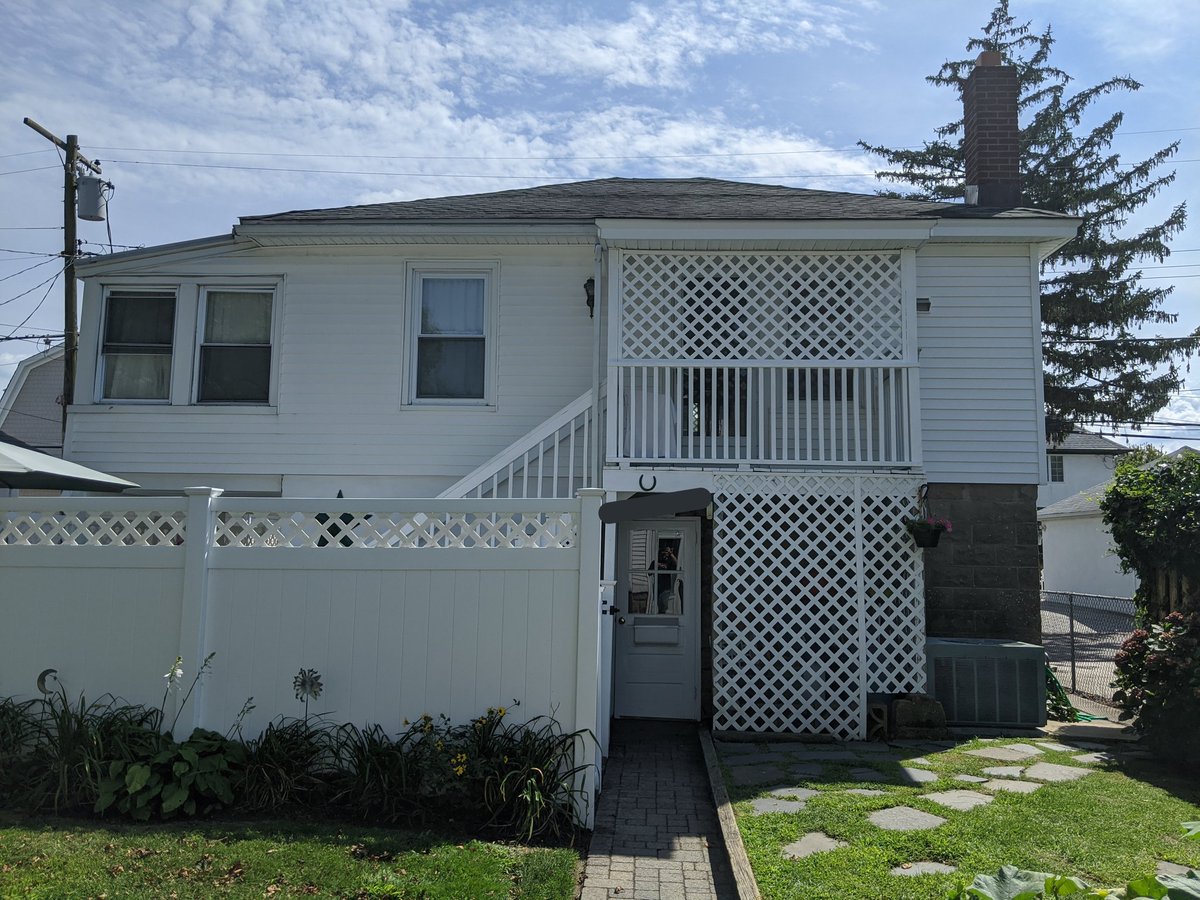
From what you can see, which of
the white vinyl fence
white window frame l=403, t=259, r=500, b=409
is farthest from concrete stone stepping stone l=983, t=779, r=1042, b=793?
white window frame l=403, t=259, r=500, b=409

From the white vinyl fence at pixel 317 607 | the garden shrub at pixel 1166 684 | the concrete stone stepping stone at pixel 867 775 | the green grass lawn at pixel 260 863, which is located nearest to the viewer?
the green grass lawn at pixel 260 863

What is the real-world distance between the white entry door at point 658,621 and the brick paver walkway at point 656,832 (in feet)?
4.65

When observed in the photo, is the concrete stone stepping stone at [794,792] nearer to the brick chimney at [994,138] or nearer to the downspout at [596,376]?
the downspout at [596,376]

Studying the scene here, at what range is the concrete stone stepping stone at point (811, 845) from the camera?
4.85 meters

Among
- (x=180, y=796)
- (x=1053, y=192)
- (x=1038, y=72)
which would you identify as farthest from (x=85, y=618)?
(x=1038, y=72)

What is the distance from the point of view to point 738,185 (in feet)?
39.8

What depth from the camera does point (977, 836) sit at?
5.04 meters

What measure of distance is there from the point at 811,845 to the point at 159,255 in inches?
342

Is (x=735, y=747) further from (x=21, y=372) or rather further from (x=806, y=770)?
(x=21, y=372)

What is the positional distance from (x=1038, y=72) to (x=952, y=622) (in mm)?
20528

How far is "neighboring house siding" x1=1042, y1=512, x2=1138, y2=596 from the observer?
2650cm

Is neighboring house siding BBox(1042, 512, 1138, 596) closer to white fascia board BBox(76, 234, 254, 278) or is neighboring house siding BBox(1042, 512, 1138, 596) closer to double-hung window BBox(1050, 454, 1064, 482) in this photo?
double-hung window BBox(1050, 454, 1064, 482)

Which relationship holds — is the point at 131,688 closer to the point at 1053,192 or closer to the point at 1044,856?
the point at 1044,856

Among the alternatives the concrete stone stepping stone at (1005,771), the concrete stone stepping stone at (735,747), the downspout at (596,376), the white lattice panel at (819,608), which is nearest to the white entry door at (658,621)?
the white lattice panel at (819,608)
